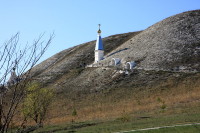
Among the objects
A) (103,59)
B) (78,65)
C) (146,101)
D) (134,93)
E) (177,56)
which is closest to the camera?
(146,101)

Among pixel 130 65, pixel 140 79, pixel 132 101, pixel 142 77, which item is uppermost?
pixel 130 65

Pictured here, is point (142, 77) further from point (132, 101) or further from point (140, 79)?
point (132, 101)

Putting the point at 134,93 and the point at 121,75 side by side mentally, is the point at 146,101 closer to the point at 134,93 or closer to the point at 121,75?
the point at 134,93

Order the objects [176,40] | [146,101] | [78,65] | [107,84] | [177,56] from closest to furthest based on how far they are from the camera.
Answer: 1. [146,101]
2. [107,84]
3. [177,56]
4. [176,40]
5. [78,65]

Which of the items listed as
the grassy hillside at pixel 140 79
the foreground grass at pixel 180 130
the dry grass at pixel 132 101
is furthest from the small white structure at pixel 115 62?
the foreground grass at pixel 180 130

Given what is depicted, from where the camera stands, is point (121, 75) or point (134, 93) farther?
point (121, 75)

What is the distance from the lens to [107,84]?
49844 mm

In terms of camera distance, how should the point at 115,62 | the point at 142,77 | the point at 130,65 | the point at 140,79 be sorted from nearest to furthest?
the point at 140,79
the point at 142,77
the point at 130,65
the point at 115,62

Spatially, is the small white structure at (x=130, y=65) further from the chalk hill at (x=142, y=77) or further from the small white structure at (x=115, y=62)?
the small white structure at (x=115, y=62)

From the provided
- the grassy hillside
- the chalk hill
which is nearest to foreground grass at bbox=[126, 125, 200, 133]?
the grassy hillside


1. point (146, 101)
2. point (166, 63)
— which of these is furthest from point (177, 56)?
point (146, 101)

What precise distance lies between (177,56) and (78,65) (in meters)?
26.5

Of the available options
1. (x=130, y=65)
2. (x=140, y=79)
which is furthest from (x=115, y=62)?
(x=140, y=79)

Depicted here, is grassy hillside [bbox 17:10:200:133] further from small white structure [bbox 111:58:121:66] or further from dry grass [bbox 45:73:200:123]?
small white structure [bbox 111:58:121:66]
